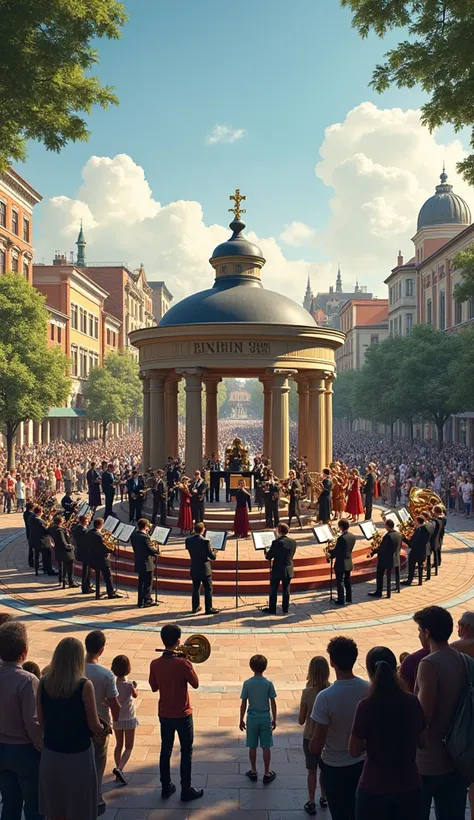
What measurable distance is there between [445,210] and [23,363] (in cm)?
5946

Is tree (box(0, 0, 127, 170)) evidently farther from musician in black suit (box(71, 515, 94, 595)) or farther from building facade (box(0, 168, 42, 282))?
building facade (box(0, 168, 42, 282))

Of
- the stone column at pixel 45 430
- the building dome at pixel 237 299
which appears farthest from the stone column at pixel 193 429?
the stone column at pixel 45 430

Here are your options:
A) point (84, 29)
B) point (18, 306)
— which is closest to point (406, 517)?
point (84, 29)

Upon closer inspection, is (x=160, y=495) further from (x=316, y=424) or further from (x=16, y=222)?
(x=16, y=222)

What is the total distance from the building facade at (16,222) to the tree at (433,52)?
41.1m

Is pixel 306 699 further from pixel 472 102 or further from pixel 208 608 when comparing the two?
pixel 472 102

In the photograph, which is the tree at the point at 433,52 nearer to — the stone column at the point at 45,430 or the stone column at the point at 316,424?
the stone column at the point at 316,424

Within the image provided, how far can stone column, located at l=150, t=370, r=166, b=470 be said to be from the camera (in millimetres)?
20375

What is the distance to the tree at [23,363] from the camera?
31578 millimetres

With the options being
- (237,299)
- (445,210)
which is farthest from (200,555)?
(445,210)

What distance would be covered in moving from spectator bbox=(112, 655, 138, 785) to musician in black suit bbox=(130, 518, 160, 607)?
561cm

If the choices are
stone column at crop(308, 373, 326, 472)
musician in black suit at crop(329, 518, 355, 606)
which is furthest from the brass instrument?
stone column at crop(308, 373, 326, 472)

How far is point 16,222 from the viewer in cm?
4953

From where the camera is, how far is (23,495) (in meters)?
25.4
